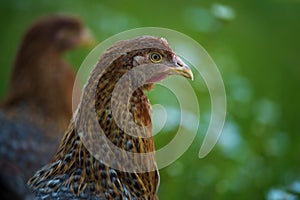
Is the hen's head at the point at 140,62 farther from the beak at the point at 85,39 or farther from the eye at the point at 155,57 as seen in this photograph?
the beak at the point at 85,39

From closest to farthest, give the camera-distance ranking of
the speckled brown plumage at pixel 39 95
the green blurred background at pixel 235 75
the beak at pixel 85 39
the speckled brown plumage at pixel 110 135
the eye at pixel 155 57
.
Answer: the speckled brown plumage at pixel 110 135, the eye at pixel 155 57, the green blurred background at pixel 235 75, the speckled brown plumage at pixel 39 95, the beak at pixel 85 39

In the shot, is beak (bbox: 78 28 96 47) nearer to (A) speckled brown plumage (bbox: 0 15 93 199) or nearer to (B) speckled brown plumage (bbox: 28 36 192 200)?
(A) speckled brown plumage (bbox: 0 15 93 199)

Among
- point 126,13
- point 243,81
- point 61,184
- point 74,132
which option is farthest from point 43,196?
point 126,13

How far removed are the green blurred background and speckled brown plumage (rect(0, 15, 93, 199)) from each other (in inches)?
27.7

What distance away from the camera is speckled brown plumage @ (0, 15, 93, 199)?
15.6ft

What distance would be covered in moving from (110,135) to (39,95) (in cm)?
216

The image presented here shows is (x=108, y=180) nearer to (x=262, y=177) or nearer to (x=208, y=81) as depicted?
(x=262, y=177)

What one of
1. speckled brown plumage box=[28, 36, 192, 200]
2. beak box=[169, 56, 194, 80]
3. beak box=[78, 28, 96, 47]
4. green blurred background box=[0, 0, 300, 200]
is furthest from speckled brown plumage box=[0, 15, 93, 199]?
beak box=[169, 56, 194, 80]

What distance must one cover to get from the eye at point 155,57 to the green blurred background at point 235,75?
1.19 meters

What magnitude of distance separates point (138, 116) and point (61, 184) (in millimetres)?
407

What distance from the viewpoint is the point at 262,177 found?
4629mm

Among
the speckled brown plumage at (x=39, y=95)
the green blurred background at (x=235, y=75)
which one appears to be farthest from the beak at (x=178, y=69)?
the speckled brown plumage at (x=39, y=95)

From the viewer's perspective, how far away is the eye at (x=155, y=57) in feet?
10.3

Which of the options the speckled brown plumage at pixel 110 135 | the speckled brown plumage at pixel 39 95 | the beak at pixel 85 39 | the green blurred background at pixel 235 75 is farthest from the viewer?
the beak at pixel 85 39
